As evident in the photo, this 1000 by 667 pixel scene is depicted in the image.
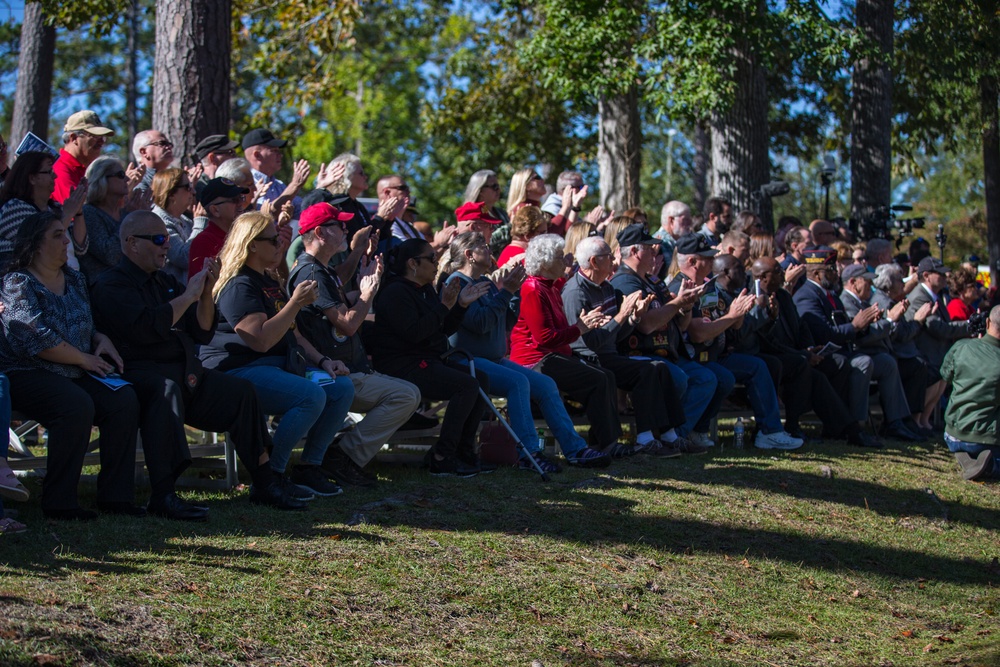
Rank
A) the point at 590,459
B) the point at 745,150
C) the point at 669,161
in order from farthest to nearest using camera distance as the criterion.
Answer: the point at 669,161
the point at 745,150
the point at 590,459

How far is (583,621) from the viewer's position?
18.9 feet

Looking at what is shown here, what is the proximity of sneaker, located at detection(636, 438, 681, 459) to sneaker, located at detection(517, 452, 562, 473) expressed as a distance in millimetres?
1109

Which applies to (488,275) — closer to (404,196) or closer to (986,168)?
(404,196)

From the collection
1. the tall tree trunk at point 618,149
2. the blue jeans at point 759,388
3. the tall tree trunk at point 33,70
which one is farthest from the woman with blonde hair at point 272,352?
the tall tree trunk at point 618,149

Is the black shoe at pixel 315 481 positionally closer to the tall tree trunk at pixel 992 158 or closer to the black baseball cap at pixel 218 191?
the black baseball cap at pixel 218 191

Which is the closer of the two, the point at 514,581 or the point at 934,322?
the point at 514,581

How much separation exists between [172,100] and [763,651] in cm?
720

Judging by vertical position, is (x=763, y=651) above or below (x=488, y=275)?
below

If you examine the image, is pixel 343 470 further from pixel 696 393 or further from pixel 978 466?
pixel 978 466

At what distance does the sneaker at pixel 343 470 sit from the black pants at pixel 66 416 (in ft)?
5.48

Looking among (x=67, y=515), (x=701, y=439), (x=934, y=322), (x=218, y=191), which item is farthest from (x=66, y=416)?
(x=934, y=322)

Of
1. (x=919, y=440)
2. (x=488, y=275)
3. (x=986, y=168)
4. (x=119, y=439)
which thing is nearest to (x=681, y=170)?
(x=986, y=168)

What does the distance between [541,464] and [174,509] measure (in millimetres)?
2844

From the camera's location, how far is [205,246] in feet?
24.7
